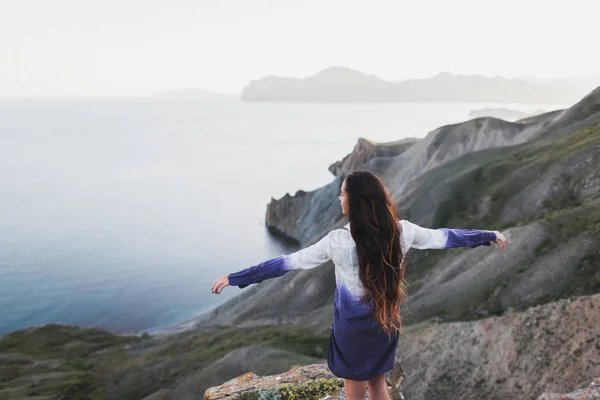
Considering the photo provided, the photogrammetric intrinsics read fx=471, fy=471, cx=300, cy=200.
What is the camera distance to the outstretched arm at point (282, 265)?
6.02 meters

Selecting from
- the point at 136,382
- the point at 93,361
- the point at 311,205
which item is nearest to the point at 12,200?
the point at 311,205

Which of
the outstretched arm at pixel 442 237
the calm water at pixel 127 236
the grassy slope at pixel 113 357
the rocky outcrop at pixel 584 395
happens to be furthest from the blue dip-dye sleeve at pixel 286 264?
the calm water at pixel 127 236

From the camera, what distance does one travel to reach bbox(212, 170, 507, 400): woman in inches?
233

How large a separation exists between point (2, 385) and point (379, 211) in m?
41.8

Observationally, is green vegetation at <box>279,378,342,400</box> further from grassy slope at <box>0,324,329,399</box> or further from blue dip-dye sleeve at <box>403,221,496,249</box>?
grassy slope at <box>0,324,329,399</box>

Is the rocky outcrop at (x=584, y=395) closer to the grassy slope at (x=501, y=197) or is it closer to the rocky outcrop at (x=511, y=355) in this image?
the rocky outcrop at (x=511, y=355)

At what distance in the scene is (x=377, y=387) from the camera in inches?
263

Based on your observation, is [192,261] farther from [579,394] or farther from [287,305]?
[579,394]

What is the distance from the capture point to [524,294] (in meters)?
25.7

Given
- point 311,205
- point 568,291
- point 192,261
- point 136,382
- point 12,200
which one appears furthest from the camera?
point 12,200

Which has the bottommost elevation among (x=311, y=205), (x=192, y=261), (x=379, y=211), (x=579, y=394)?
(x=192, y=261)

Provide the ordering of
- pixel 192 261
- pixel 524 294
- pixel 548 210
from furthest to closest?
1. pixel 192 261
2. pixel 548 210
3. pixel 524 294

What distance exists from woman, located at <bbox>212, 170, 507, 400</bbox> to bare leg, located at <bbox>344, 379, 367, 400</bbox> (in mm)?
209

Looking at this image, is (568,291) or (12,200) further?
(12,200)
